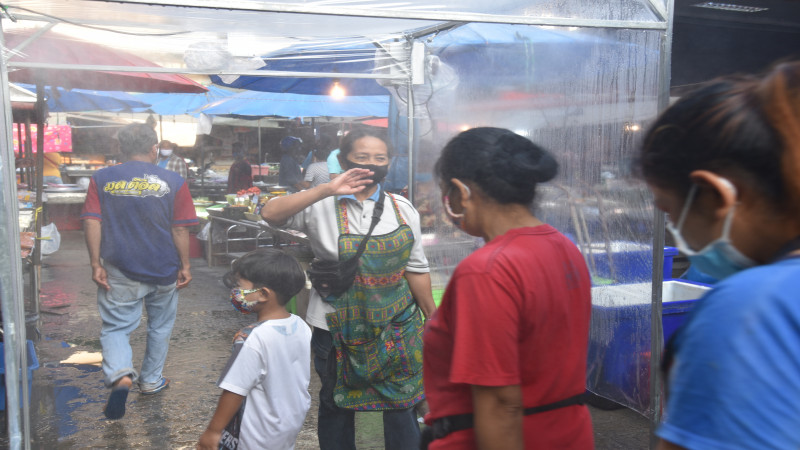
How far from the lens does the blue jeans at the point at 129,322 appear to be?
4270 millimetres

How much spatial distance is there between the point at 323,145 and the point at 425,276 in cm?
703

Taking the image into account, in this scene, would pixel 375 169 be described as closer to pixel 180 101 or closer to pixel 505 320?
pixel 505 320

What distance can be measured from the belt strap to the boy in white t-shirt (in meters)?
1.06

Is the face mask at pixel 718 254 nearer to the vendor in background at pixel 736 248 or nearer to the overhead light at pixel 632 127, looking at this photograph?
the vendor in background at pixel 736 248

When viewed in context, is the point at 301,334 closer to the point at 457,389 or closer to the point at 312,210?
the point at 312,210

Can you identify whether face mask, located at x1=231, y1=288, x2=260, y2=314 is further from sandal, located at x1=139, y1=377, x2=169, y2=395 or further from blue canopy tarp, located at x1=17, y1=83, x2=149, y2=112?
blue canopy tarp, located at x1=17, y1=83, x2=149, y2=112

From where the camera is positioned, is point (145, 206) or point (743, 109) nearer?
point (743, 109)

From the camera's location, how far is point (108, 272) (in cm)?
450

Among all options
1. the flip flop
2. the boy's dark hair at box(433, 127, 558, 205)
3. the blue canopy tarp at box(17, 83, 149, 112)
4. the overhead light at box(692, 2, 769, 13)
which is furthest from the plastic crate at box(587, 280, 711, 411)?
the blue canopy tarp at box(17, 83, 149, 112)

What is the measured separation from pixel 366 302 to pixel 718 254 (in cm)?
212

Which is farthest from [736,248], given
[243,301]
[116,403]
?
[116,403]

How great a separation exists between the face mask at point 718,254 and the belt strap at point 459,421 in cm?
67

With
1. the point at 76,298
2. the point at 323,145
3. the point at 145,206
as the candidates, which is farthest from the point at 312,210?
the point at 323,145

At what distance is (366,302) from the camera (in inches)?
116
